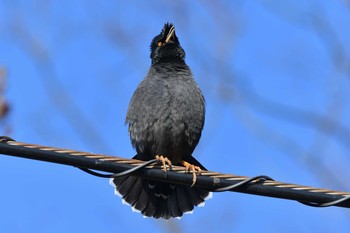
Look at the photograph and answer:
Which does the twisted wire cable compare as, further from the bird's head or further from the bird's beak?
the bird's beak

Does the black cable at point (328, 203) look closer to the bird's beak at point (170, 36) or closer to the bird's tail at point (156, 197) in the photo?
the bird's tail at point (156, 197)

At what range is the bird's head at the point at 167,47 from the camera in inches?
309

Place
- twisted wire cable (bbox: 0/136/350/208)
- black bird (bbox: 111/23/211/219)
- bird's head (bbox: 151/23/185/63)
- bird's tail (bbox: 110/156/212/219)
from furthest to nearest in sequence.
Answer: bird's head (bbox: 151/23/185/63), bird's tail (bbox: 110/156/212/219), black bird (bbox: 111/23/211/219), twisted wire cable (bbox: 0/136/350/208)

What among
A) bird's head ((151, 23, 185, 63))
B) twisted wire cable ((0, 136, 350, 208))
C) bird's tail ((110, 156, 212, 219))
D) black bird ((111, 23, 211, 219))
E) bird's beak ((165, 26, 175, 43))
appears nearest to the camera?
twisted wire cable ((0, 136, 350, 208))

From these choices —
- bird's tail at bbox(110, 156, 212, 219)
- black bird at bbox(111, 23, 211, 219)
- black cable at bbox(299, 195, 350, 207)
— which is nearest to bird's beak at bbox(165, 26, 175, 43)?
black bird at bbox(111, 23, 211, 219)

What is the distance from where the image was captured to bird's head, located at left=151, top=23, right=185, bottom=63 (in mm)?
7852

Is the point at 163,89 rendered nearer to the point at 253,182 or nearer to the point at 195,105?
the point at 195,105

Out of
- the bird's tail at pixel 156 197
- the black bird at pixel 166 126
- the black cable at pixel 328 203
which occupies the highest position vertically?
the black bird at pixel 166 126

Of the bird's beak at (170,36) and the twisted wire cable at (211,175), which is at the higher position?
the bird's beak at (170,36)

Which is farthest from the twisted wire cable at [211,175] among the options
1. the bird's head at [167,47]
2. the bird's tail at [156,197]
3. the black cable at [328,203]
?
the bird's head at [167,47]

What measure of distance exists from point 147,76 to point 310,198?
3.49 m

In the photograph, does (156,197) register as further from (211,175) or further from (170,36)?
(211,175)

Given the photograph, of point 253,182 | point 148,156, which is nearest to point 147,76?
point 148,156

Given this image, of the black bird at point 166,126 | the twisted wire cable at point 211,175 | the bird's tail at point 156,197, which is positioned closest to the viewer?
the twisted wire cable at point 211,175
